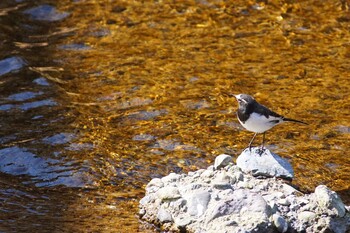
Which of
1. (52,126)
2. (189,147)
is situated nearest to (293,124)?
(189,147)

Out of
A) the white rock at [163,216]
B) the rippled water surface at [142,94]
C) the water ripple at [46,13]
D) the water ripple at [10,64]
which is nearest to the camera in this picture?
the white rock at [163,216]

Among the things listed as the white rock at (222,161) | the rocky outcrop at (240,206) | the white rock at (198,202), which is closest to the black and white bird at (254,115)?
the white rock at (222,161)

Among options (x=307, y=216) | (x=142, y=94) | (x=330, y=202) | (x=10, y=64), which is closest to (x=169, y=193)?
(x=307, y=216)

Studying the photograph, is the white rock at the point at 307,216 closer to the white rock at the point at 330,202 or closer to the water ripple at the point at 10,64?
the white rock at the point at 330,202

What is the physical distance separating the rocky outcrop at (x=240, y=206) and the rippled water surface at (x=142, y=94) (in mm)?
323

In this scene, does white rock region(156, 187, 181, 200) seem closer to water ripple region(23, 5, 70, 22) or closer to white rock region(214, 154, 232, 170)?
white rock region(214, 154, 232, 170)

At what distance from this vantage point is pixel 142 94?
9883mm

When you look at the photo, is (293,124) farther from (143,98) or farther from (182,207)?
(182,207)

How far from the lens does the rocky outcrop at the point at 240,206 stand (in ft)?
20.7

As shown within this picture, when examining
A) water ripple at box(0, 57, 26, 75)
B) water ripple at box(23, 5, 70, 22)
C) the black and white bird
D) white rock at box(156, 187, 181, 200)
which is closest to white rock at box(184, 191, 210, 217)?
white rock at box(156, 187, 181, 200)

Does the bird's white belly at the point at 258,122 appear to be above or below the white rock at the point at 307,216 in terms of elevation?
above

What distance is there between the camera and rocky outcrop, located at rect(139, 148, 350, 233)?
6.32 metres

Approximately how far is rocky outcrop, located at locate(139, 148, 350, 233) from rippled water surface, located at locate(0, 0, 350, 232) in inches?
12.7

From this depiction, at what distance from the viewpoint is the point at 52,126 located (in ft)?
29.6
